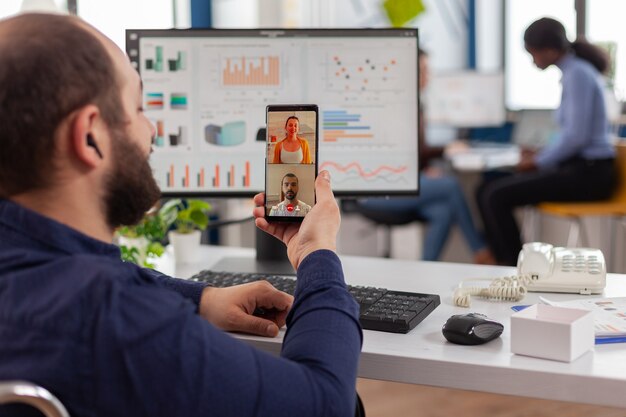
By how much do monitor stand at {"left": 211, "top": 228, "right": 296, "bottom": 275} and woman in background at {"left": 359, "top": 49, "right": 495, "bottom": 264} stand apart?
7.58 ft

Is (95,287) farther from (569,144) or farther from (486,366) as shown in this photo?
(569,144)

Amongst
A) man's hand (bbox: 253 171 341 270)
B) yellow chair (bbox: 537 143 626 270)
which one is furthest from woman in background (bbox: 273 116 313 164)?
yellow chair (bbox: 537 143 626 270)

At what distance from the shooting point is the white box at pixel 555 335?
1.20 metres

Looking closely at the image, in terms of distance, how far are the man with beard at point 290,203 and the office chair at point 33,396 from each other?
63 cm

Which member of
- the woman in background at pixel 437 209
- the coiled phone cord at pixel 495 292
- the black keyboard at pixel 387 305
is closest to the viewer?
the black keyboard at pixel 387 305

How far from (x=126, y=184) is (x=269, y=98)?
0.89 metres

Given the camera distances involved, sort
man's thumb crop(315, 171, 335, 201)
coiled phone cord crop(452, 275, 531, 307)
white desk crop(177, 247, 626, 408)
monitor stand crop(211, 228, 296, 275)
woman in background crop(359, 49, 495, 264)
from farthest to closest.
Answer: woman in background crop(359, 49, 495, 264) → monitor stand crop(211, 228, 296, 275) → coiled phone cord crop(452, 275, 531, 307) → man's thumb crop(315, 171, 335, 201) → white desk crop(177, 247, 626, 408)

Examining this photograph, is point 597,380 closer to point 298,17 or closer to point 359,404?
point 359,404

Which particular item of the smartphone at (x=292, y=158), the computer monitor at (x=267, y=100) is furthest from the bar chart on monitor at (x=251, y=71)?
the smartphone at (x=292, y=158)

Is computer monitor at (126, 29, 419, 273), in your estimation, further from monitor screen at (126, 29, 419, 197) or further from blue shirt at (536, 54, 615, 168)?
blue shirt at (536, 54, 615, 168)

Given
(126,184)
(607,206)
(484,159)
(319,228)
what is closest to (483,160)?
(484,159)

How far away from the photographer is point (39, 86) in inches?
35.0

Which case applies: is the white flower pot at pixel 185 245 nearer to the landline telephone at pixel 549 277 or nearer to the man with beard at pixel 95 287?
the landline telephone at pixel 549 277

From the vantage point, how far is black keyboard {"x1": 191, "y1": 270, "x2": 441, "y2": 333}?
1363 millimetres
